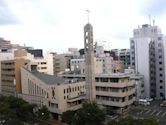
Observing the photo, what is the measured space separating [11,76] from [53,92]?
15.0 meters

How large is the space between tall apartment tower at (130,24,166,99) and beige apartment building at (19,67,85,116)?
17.1 meters

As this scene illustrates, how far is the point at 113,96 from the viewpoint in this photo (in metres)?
47.5

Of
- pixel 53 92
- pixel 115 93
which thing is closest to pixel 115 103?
pixel 115 93

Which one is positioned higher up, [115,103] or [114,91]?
[114,91]

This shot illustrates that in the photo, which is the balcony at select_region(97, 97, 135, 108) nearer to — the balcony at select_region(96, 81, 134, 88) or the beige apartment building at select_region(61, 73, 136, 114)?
the beige apartment building at select_region(61, 73, 136, 114)

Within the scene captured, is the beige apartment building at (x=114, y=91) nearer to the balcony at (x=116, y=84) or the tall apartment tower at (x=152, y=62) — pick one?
the balcony at (x=116, y=84)

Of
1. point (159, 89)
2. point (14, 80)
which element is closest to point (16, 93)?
point (14, 80)

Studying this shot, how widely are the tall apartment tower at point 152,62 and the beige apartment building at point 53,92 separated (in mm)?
17150

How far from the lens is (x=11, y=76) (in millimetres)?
57438

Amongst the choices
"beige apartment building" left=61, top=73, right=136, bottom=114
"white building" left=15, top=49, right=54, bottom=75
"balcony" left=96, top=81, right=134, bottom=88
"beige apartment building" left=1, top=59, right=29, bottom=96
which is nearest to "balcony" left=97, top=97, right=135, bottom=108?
"beige apartment building" left=61, top=73, right=136, bottom=114

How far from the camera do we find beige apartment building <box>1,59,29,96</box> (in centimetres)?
5584

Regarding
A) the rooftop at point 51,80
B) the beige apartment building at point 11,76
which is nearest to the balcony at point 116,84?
the rooftop at point 51,80

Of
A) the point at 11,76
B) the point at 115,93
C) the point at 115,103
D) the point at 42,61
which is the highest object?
the point at 42,61

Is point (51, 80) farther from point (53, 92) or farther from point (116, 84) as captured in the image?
point (116, 84)
